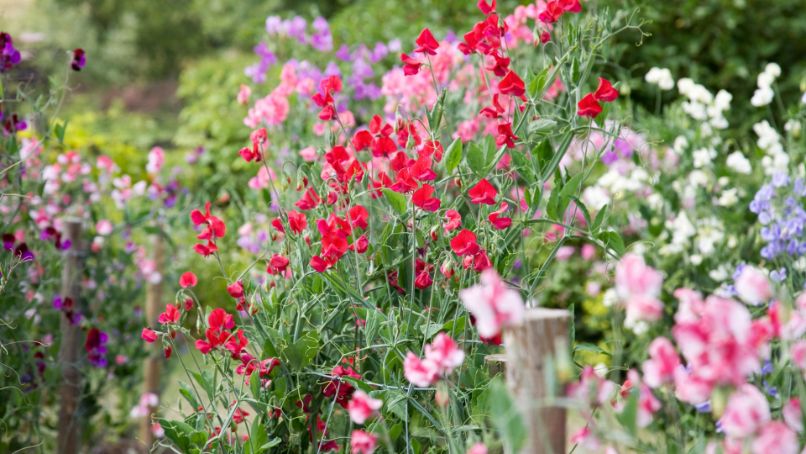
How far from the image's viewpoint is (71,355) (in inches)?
117

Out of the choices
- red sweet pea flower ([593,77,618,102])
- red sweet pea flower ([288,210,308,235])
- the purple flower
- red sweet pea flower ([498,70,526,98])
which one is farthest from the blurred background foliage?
red sweet pea flower ([288,210,308,235])

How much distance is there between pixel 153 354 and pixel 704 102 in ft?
7.54

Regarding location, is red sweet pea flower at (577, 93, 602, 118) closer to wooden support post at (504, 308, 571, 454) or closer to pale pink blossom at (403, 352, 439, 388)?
wooden support post at (504, 308, 571, 454)

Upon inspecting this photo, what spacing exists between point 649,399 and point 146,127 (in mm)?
9926

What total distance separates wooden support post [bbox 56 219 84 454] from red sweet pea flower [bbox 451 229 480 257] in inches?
67.3

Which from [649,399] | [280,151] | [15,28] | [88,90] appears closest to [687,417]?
[280,151]

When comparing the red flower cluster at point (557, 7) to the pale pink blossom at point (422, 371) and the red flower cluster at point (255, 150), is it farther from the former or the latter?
the pale pink blossom at point (422, 371)

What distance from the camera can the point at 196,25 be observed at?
47.5ft

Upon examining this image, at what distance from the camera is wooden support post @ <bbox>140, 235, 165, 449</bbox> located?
3493 mm

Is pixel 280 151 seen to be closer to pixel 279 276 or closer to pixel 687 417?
pixel 279 276

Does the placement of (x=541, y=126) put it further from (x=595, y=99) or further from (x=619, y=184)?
(x=619, y=184)

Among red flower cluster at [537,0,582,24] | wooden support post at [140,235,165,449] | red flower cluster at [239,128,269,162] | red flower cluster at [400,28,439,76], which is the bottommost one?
wooden support post at [140,235,165,449]

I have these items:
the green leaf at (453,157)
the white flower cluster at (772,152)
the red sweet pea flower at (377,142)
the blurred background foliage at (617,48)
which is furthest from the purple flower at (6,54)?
the white flower cluster at (772,152)

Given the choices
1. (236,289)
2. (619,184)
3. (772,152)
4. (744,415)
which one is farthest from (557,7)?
(619,184)
